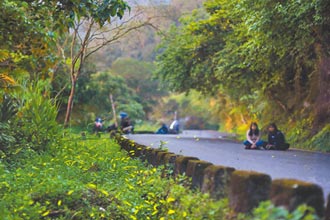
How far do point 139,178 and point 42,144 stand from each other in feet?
13.1

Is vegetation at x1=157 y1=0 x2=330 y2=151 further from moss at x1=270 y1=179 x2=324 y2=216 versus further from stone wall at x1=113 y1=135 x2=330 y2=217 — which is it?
moss at x1=270 y1=179 x2=324 y2=216

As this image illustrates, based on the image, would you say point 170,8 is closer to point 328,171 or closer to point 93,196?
point 328,171

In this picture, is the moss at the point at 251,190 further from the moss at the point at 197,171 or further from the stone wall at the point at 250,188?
the moss at the point at 197,171

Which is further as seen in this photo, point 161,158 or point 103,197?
point 161,158

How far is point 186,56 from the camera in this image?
82.4 ft

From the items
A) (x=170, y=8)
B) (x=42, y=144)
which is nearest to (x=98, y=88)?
(x=170, y=8)

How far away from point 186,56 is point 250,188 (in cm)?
2110

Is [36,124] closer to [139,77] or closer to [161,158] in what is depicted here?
[161,158]

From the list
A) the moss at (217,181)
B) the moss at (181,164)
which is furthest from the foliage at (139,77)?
the moss at (217,181)

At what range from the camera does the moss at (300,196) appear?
12.1 feet

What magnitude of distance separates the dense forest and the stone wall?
3.88 m

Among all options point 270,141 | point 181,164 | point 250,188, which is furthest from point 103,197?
point 270,141

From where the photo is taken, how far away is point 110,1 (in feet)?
27.7

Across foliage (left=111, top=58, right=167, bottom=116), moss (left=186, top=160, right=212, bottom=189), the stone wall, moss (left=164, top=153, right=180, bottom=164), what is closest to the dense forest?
moss (left=164, top=153, right=180, bottom=164)
